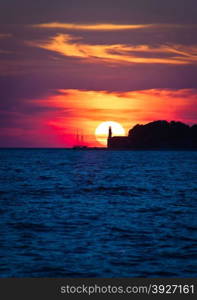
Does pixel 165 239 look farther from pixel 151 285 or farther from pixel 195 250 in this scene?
pixel 151 285

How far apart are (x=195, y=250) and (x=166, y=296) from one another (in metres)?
7.03

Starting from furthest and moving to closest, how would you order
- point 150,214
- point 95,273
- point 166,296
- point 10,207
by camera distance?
point 10,207 < point 150,214 < point 95,273 < point 166,296

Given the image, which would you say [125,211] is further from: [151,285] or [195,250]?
[151,285]

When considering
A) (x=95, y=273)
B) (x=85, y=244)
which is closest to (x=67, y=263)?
(x=95, y=273)

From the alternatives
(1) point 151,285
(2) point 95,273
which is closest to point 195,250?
(2) point 95,273

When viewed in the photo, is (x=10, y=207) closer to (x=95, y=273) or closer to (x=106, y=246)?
(x=106, y=246)

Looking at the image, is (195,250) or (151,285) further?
(195,250)

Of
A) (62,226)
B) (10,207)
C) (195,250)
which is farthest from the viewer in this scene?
(10,207)

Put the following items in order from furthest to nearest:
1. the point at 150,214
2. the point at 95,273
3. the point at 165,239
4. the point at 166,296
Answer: the point at 150,214
the point at 165,239
the point at 95,273
the point at 166,296

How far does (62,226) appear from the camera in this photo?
25125 millimetres

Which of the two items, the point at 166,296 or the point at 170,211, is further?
the point at 170,211

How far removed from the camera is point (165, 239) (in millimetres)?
21906

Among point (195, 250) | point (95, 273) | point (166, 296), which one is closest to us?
point (166, 296)

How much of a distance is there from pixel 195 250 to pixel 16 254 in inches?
263
